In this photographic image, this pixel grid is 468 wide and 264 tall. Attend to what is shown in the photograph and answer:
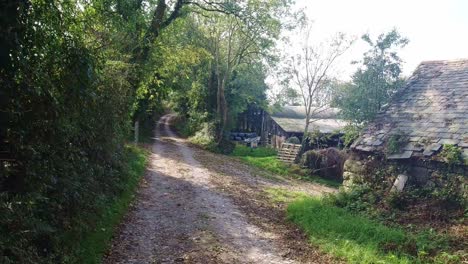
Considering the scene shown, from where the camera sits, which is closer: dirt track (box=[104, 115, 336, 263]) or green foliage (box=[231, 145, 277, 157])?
dirt track (box=[104, 115, 336, 263])

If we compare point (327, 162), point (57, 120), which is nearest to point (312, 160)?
point (327, 162)

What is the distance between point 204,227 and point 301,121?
108 ft

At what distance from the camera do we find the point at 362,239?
8.48 metres

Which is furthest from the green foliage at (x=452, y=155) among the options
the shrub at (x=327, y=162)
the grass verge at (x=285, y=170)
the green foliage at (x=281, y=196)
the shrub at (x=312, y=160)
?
the shrub at (x=312, y=160)

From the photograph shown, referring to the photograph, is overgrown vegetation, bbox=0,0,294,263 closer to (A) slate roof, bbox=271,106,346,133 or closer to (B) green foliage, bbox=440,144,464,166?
(B) green foliage, bbox=440,144,464,166

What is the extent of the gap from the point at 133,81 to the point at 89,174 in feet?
21.6

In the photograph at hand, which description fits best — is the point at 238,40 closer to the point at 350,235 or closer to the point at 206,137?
the point at 206,137

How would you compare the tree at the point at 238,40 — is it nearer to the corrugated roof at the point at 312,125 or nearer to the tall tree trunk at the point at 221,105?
the tall tree trunk at the point at 221,105

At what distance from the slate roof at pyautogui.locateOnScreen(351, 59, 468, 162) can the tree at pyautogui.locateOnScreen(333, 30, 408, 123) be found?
504 centimetres

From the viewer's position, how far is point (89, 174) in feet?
24.8

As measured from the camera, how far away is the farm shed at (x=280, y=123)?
37.1 meters

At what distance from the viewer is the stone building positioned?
10.6 meters

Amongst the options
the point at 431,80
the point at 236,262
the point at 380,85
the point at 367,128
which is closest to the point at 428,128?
the point at 367,128

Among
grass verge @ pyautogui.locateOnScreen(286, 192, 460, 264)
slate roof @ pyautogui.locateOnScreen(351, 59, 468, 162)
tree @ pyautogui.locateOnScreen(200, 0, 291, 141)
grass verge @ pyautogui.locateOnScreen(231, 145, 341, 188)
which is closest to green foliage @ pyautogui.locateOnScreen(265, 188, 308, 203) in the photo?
grass verge @ pyautogui.locateOnScreen(286, 192, 460, 264)
